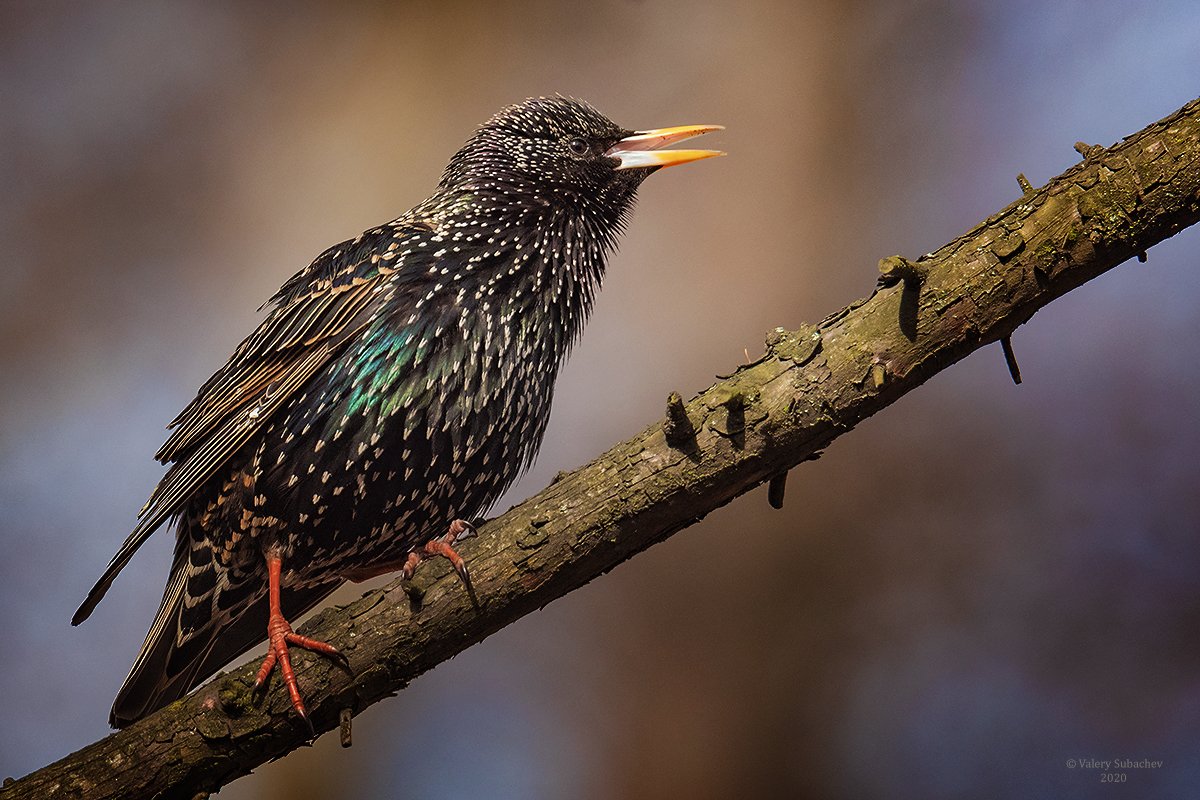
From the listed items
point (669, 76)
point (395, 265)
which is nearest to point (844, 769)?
point (395, 265)

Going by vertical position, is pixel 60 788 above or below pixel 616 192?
below

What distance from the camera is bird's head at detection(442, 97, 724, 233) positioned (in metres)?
2.40

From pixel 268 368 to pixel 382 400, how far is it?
301 millimetres

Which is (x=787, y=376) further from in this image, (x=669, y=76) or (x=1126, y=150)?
(x=669, y=76)

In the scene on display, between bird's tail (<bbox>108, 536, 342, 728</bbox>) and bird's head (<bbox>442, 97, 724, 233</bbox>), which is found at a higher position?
bird's head (<bbox>442, 97, 724, 233</bbox>)

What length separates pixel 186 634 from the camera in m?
2.40

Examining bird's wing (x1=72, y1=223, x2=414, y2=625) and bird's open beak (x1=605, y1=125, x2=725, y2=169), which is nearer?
bird's wing (x1=72, y1=223, x2=414, y2=625)

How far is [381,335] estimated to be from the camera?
2205 millimetres

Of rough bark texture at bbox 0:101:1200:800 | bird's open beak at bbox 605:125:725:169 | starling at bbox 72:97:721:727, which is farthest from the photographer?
bird's open beak at bbox 605:125:725:169

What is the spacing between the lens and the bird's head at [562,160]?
→ 7.86 ft

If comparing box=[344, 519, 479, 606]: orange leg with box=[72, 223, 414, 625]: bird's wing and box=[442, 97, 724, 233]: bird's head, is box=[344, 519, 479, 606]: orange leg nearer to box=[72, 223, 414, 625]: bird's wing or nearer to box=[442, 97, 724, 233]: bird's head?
box=[72, 223, 414, 625]: bird's wing

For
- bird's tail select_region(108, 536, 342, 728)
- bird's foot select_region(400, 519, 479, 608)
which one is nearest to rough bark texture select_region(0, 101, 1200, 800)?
bird's foot select_region(400, 519, 479, 608)

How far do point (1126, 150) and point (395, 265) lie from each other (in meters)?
1.45

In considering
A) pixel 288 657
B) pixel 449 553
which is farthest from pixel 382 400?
pixel 288 657
